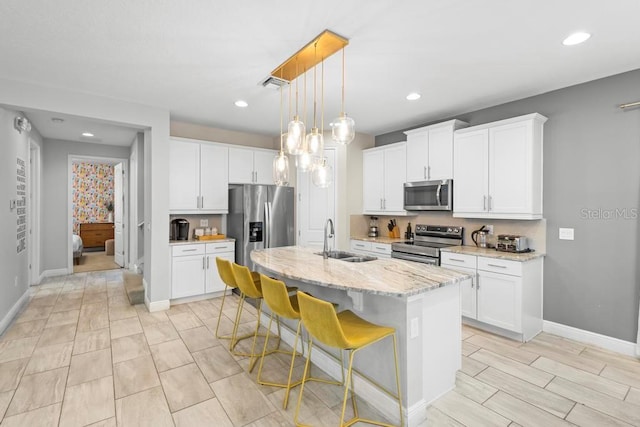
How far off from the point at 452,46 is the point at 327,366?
2.72 m

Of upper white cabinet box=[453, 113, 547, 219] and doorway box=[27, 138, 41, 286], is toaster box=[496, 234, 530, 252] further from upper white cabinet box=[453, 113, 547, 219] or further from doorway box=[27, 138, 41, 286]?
doorway box=[27, 138, 41, 286]

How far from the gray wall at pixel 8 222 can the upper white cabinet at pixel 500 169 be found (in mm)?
5138

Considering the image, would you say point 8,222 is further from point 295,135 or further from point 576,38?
point 576,38

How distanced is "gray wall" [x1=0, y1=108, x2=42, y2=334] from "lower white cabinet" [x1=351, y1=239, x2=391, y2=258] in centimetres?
409

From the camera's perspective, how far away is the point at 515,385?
7.96 feet

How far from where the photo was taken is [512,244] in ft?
11.4

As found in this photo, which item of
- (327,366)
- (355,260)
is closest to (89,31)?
(355,260)

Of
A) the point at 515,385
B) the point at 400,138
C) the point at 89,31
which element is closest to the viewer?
the point at 89,31

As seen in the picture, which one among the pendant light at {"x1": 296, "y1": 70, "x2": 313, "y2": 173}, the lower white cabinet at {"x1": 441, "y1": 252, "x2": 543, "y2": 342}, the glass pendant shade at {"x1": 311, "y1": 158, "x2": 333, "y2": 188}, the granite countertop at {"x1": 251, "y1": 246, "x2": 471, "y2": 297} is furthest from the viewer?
the lower white cabinet at {"x1": 441, "y1": 252, "x2": 543, "y2": 342}

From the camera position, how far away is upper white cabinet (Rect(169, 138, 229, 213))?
4.56 meters

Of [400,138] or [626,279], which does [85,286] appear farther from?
[626,279]

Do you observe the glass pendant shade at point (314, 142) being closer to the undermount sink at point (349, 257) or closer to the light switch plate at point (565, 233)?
the undermount sink at point (349, 257)

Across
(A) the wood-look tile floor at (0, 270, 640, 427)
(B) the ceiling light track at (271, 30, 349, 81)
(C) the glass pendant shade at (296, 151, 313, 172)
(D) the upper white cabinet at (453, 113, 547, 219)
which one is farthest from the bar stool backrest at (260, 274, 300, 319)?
(D) the upper white cabinet at (453, 113, 547, 219)

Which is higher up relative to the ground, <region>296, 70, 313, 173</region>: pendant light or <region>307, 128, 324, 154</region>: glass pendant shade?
<region>307, 128, 324, 154</region>: glass pendant shade
